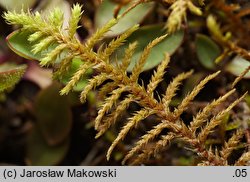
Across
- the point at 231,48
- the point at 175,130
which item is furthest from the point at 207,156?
the point at 231,48

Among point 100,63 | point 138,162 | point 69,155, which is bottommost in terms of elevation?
point 69,155

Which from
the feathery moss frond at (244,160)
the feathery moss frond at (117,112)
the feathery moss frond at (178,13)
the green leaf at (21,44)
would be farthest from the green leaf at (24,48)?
the feathery moss frond at (244,160)

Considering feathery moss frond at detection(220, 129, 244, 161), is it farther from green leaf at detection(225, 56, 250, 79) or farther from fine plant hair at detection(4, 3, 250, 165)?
green leaf at detection(225, 56, 250, 79)

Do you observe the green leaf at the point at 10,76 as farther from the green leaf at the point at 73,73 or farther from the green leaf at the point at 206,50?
the green leaf at the point at 206,50

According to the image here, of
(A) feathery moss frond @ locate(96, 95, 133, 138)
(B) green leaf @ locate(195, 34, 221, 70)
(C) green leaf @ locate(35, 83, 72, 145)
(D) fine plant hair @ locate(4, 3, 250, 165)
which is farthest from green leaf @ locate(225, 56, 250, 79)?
(C) green leaf @ locate(35, 83, 72, 145)

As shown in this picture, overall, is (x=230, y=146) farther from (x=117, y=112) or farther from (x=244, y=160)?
(x=117, y=112)
